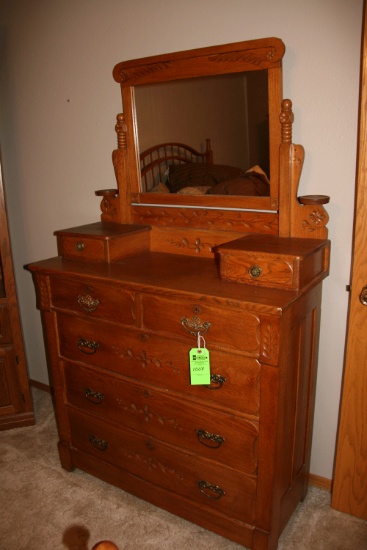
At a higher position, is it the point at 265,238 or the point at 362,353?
the point at 265,238

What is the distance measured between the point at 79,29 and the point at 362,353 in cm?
188

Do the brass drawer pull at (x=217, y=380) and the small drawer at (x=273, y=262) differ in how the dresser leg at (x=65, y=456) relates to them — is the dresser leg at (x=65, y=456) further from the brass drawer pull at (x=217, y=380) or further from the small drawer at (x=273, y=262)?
the small drawer at (x=273, y=262)

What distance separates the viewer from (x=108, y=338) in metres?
1.79

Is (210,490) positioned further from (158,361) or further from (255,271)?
(255,271)

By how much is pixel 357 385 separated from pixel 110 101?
1624 millimetres

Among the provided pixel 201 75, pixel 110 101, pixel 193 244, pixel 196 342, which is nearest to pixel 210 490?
pixel 196 342

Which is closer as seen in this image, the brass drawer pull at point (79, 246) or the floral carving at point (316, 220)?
the floral carving at point (316, 220)

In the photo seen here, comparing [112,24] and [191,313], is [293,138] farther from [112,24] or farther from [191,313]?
[112,24]

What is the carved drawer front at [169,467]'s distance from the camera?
1.63 meters

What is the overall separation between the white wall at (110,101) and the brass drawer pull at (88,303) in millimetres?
662

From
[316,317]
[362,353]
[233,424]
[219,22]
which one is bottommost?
[233,424]

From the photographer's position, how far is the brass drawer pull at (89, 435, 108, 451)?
198 centimetres

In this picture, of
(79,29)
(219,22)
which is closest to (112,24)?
(79,29)

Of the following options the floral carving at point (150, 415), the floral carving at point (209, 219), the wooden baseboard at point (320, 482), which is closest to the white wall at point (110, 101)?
the wooden baseboard at point (320, 482)
